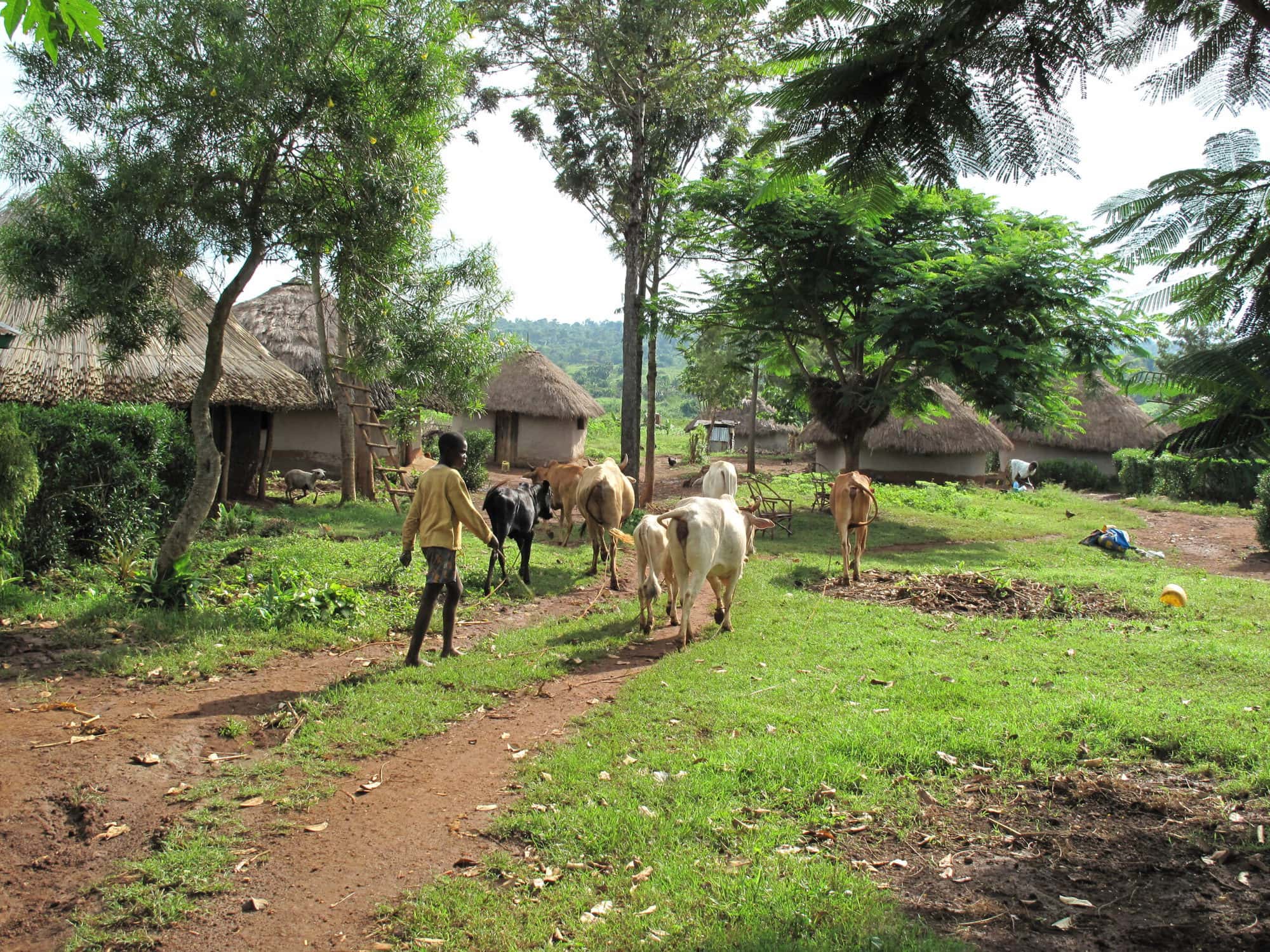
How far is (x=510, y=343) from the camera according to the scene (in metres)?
11.5

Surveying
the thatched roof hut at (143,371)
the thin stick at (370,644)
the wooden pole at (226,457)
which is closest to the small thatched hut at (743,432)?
the thatched roof hut at (143,371)

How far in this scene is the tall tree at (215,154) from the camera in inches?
300

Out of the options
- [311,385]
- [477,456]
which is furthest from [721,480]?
[477,456]

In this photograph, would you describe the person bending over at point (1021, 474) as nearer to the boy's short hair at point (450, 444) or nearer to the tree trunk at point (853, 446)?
the tree trunk at point (853, 446)

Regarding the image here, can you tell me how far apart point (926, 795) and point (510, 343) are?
8.42m

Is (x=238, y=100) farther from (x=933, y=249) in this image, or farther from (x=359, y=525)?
(x=933, y=249)

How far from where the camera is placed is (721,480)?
415 inches

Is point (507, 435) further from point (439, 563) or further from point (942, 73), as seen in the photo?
point (942, 73)

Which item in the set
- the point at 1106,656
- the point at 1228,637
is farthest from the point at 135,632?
the point at 1228,637

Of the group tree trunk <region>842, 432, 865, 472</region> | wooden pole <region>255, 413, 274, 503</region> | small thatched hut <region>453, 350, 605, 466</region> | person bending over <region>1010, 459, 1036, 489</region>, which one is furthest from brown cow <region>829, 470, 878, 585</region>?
person bending over <region>1010, 459, 1036, 489</region>

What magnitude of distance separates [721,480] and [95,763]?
7248 mm

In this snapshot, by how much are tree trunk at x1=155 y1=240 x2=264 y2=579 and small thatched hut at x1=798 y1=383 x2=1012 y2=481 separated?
23.8 metres

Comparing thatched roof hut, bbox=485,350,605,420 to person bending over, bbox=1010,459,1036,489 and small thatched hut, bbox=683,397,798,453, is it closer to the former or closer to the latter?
person bending over, bbox=1010,459,1036,489

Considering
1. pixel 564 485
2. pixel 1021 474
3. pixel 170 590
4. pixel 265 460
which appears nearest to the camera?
pixel 170 590
